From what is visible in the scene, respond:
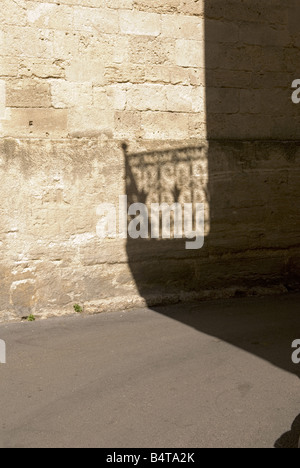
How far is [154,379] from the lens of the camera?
4.40m

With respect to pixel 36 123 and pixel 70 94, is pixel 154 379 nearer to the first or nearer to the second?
pixel 36 123

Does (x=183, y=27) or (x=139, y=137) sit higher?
(x=183, y=27)

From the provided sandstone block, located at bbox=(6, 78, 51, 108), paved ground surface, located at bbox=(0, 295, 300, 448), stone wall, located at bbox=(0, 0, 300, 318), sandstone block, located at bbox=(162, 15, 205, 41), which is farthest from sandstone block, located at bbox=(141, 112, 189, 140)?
paved ground surface, located at bbox=(0, 295, 300, 448)

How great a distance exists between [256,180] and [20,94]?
9.01 feet

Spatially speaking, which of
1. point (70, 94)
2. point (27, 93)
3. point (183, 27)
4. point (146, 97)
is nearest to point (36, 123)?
point (27, 93)

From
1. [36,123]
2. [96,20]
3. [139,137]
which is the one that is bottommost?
[139,137]

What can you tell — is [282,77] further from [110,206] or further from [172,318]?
[172,318]

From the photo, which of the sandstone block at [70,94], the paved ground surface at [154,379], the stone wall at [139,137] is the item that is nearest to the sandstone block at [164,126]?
the stone wall at [139,137]

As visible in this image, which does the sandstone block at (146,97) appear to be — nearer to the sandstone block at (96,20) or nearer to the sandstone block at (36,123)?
the sandstone block at (96,20)

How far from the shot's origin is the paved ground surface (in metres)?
3.49

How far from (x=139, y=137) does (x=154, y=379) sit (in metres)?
2.87

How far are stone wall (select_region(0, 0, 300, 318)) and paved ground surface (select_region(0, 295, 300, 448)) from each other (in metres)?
0.50

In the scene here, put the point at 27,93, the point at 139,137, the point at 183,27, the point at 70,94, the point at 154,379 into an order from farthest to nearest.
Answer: the point at 183,27 → the point at 139,137 → the point at 70,94 → the point at 27,93 → the point at 154,379

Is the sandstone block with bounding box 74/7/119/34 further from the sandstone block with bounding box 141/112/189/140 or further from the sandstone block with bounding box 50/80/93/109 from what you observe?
the sandstone block with bounding box 141/112/189/140
